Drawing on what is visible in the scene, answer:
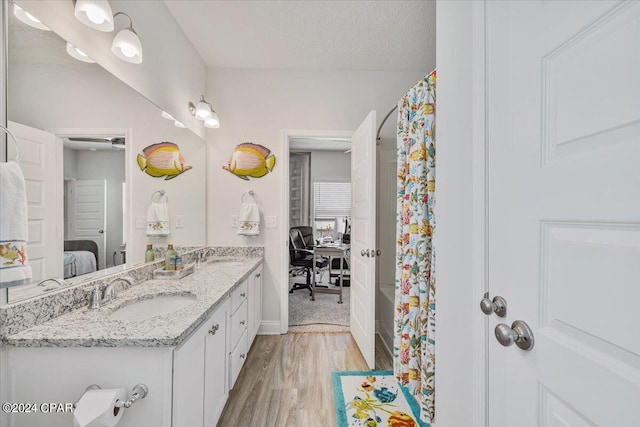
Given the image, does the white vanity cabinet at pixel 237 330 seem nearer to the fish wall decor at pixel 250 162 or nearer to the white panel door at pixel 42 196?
the white panel door at pixel 42 196

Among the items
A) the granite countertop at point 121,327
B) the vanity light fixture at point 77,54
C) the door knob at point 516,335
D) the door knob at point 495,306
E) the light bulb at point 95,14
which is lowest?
the granite countertop at point 121,327

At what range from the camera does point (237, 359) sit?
190 centimetres

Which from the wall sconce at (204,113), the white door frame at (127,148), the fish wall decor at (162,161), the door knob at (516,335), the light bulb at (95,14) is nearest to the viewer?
the door knob at (516,335)

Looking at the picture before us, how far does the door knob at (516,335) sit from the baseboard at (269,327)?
244cm

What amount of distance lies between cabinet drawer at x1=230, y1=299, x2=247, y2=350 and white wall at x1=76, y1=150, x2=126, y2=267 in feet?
2.50

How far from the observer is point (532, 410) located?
26.9 inches

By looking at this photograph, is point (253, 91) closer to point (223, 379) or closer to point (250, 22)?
point (250, 22)

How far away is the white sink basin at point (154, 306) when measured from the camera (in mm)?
1404

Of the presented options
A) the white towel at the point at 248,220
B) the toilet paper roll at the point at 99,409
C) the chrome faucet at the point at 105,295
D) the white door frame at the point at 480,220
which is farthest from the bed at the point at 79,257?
the white door frame at the point at 480,220

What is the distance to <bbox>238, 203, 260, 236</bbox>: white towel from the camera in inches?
109

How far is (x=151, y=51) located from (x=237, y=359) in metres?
2.16

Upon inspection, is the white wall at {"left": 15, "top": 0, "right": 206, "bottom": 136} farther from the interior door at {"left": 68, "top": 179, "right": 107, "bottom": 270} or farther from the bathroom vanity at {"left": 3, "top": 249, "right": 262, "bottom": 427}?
the bathroom vanity at {"left": 3, "top": 249, "right": 262, "bottom": 427}

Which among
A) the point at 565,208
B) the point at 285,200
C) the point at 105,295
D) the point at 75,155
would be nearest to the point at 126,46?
the point at 75,155

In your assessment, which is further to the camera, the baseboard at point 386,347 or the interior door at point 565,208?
the baseboard at point 386,347
